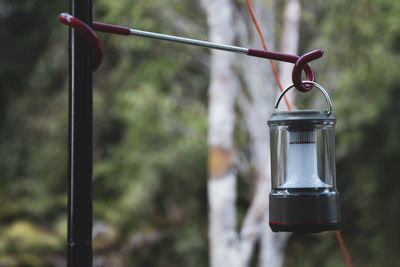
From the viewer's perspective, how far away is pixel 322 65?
19.6ft

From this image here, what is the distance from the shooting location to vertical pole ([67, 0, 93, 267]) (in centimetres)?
94

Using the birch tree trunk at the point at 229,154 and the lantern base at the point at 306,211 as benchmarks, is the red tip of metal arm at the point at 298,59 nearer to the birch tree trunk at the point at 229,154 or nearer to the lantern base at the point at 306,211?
the lantern base at the point at 306,211

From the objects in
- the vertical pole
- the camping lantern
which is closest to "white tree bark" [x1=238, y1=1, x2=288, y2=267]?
the camping lantern

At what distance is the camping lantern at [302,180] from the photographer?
1.07 meters

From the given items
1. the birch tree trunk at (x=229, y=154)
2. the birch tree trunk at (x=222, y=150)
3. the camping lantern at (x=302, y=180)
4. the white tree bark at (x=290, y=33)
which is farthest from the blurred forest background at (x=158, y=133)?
the camping lantern at (x=302, y=180)

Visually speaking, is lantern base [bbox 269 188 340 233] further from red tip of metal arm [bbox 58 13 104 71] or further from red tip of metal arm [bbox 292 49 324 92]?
red tip of metal arm [bbox 58 13 104 71]

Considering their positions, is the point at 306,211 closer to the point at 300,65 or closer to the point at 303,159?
the point at 303,159

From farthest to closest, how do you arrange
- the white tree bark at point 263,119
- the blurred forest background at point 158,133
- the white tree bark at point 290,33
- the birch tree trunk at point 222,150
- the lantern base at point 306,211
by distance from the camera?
the blurred forest background at point 158,133 → the white tree bark at point 263,119 → the white tree bark at point 290,33 → the birch tree trunk at point 222,150 → the lantern base at point 306,211

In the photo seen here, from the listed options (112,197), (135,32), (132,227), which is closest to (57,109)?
(112,197)

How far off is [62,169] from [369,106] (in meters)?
4.67

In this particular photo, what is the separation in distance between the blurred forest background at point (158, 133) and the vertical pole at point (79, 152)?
4.46 m

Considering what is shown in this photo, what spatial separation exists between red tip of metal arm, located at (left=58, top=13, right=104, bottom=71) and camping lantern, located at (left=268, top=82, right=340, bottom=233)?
0.41 meters

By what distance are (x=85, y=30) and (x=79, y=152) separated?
8.6 inches

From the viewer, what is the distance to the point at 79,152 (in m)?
0.95
